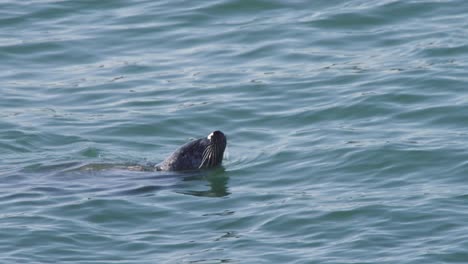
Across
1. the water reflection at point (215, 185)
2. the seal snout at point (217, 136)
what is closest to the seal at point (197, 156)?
the seal snout at point (217, 136)

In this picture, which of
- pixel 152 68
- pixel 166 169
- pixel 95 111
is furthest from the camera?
pixel 152 68

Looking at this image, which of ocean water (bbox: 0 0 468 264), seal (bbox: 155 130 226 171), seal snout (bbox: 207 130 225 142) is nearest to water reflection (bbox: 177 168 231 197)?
ocean water (bbox: 0 0 468 264)

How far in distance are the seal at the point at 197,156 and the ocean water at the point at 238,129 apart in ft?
0.61

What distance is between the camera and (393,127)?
1550cm

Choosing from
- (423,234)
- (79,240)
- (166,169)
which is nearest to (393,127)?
(166,169)

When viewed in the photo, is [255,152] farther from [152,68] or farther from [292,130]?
[152,68]

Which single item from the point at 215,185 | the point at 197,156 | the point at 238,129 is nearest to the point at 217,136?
the point at 197,156

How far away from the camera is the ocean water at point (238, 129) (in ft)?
38.9

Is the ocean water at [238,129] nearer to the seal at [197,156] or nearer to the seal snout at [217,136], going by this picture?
the seal at [197,156]

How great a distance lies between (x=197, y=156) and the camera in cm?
1489

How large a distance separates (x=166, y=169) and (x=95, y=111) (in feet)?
8.44

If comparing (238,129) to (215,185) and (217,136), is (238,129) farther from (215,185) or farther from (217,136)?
(215,185)

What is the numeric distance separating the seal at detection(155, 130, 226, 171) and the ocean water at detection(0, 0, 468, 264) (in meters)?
0.19

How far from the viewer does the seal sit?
48.3 ft
